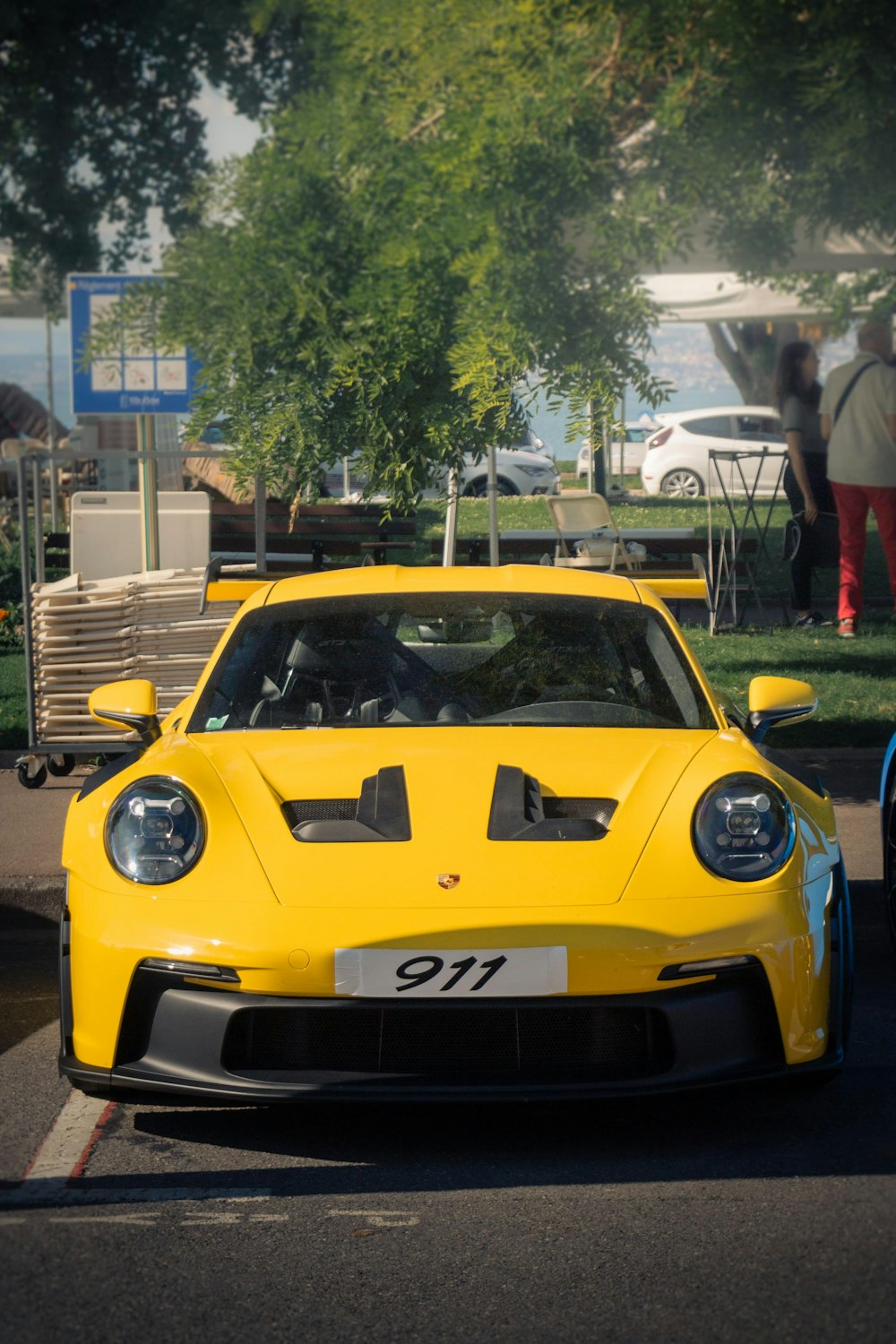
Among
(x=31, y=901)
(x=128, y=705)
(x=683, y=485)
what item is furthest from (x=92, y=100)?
(x=128, y=705)

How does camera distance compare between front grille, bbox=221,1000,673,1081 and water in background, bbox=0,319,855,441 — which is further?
water in background, bbox=0,319,855,441

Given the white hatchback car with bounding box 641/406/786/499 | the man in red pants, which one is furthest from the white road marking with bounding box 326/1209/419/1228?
the white hatchback car with bounding box 641/406/786/499

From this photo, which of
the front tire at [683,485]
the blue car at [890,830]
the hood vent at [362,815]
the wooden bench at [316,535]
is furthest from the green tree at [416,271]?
the front tire at [683,485]

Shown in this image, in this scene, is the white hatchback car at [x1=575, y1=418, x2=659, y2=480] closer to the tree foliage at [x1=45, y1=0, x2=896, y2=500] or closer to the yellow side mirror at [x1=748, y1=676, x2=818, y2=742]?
the tree foliage at [x1=45, y1=0, x2=896, y2=500]

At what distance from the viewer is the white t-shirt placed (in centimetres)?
1206

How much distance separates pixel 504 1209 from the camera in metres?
3.24

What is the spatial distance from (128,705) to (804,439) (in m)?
9.67

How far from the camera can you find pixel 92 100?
13.7 metres

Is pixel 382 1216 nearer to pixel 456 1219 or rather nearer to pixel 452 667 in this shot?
pixel 456 1219

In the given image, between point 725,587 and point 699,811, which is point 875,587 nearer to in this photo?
point 725,587

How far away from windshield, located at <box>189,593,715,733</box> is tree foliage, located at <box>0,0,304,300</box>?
29.1 feet

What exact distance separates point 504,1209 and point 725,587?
10890mm

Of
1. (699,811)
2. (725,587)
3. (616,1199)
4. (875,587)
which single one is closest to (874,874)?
(699,811)

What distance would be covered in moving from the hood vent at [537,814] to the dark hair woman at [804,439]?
9567 mm
